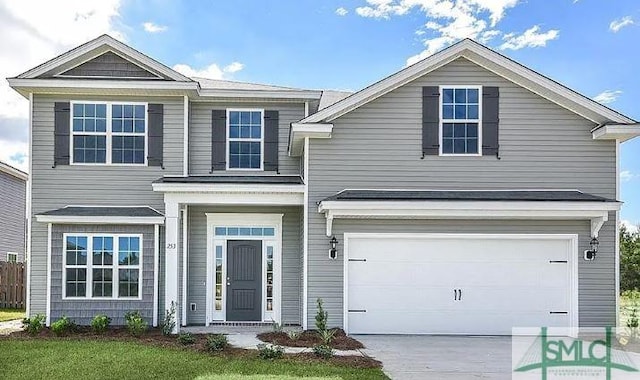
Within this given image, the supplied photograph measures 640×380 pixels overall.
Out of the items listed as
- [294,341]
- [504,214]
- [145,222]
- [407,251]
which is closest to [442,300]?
[407,251]

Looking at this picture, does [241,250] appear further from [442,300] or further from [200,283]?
[442,300]

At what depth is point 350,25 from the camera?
15.4 m

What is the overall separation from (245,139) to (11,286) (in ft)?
33.7

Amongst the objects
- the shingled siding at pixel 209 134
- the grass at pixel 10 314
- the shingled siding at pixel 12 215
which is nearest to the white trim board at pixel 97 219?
the shingled siding at pixel 209 134

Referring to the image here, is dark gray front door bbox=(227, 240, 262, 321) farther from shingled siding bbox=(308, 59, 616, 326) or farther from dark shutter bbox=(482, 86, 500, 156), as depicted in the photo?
dark shutter bbox=(482, 86, 500, 156)

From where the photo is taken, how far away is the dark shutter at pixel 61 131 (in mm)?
13438

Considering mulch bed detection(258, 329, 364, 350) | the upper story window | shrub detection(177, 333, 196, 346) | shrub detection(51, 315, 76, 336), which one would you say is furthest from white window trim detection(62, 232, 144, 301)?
mulch bed detection(258, 329, 364, 350)

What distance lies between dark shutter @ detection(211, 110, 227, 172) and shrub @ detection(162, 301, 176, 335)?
3.68 metres

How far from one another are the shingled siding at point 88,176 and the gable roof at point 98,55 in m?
0.56

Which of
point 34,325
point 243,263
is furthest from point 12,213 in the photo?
point 243,263

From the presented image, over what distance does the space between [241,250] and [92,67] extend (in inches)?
218

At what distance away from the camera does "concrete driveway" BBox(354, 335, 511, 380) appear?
8750 millimetres

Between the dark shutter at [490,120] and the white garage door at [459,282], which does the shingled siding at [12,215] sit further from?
the dark shutter at [490,120]

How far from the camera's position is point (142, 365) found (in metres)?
8.94
